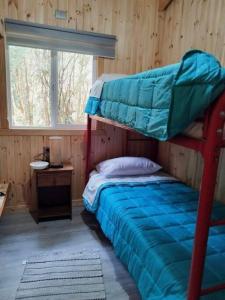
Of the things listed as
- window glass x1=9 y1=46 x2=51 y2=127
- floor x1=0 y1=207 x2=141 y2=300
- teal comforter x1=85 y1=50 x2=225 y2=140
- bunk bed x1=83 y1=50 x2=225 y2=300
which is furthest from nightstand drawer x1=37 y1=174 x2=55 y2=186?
bunk bed x1=83 y1=50 x2=225 y2=300

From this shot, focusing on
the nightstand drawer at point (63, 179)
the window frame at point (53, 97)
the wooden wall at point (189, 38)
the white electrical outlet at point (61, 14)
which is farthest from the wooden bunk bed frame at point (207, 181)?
the white electrical outlet at point (61, 14)

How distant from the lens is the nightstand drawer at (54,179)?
8.85 ft

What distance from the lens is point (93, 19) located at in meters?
2.87

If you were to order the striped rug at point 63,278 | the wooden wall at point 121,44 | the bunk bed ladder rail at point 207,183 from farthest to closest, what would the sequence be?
the wooden wall at point 121,44
the striped rug at point 63,278
the bunk bed ladder rail at point 207,183

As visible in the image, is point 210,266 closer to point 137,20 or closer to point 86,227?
point 86,227

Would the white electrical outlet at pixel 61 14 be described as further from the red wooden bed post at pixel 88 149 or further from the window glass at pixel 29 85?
the red wooden bed post at pixel 88 149

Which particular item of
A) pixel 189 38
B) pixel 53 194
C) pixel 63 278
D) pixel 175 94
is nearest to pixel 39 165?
pixel 53 194

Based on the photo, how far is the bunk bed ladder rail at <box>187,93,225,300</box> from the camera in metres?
0.95

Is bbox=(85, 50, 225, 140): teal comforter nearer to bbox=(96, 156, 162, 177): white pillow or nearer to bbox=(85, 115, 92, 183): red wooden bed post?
bbox=(96, 156, 162, 177): white pillow

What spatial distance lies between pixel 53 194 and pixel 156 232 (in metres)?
1.82

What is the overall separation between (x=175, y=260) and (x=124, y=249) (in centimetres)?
52

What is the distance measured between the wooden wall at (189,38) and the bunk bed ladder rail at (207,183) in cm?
141

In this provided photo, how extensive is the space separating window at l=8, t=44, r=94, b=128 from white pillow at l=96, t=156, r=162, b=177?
726 millimetres

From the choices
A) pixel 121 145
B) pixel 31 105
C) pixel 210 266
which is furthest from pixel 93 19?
pixel 210 266
